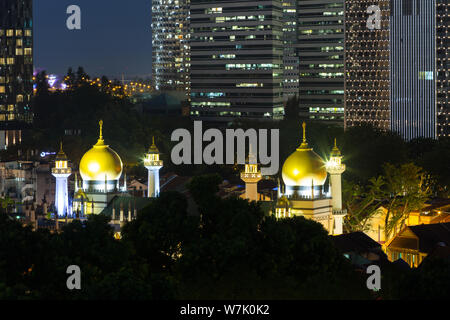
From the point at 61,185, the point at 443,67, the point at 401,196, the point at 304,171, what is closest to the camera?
the point at 304,171

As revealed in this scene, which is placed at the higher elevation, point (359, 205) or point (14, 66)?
point (14, 66)

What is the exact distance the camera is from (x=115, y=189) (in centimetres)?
8025

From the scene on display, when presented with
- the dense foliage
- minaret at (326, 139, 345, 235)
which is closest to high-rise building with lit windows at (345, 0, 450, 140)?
minaret at (326, 139, 345, 235)

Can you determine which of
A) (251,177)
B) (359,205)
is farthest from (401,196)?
(251,177)

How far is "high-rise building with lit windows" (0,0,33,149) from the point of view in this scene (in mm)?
171000

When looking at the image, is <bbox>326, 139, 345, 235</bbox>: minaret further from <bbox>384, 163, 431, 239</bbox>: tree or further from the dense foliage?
the dense foliage

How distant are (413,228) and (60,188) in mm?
27606

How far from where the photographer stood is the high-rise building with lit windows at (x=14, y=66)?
171 meters

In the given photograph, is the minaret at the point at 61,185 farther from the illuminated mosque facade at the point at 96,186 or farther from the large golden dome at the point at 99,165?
the large golden dome at the point at 99,165

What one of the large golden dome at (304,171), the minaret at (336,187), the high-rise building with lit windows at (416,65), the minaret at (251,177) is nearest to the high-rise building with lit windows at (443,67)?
the high-rise building with lit windows at (416,65)

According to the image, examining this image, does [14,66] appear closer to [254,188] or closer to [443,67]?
[443,67]

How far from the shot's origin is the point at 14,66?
568ft
